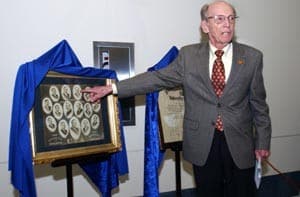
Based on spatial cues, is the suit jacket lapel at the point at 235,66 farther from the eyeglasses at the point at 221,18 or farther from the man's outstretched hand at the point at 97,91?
the man's outstretched hand at the point at 97,91

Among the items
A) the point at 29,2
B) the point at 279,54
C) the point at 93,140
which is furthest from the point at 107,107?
the point at 279,54

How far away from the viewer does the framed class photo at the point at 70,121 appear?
1822 mm

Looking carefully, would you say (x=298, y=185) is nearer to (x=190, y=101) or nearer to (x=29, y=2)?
(x=190, y=101)

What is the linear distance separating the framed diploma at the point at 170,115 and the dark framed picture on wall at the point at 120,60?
1.20ft

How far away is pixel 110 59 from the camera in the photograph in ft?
8.36

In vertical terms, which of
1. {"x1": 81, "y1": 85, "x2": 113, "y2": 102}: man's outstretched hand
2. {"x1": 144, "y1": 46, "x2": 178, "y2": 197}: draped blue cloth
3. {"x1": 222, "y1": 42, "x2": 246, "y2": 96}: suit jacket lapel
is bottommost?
{"x1": 144, "y1": 46, "x2": 178, "y2": 197}: draped blue cloth

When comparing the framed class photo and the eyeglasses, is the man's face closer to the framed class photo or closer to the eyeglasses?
the eyeglasses

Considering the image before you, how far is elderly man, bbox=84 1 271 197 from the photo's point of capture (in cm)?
189

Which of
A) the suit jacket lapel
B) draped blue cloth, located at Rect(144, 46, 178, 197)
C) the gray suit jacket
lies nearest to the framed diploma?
draped blue cloth, located at Rect(144, 46, 178, 197)

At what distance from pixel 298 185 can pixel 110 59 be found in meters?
2.15

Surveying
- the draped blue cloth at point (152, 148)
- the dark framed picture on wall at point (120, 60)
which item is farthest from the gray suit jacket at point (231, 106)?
the dark framed picture on wall at point (120, 60)

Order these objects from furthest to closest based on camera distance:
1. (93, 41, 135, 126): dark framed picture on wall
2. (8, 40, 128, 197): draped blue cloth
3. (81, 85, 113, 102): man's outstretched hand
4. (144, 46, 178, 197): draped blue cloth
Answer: (93, 41, 135, 126): dark framed picture on wall, (144, 46, 178, 197): draped blue cloth, (81, 85, 113, 102): man's outstretched hand, (8, 40, 128, 197): draped blue cloth

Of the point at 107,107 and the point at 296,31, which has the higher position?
the point at 296,31

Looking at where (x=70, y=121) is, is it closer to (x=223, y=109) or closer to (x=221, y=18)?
(x=223, y=109)
